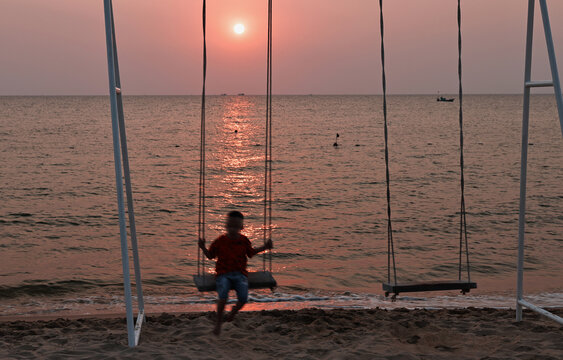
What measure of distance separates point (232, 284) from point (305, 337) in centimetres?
124

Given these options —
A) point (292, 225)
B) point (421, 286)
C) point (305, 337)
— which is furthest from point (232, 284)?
point (292, 225)

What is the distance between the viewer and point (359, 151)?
45594 millimetres

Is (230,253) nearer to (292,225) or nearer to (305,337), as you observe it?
(305,337)

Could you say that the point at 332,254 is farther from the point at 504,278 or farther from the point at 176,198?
the point at 176,198

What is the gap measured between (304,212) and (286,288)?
31.7ft

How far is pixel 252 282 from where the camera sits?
580cm

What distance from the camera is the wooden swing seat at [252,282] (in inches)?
223

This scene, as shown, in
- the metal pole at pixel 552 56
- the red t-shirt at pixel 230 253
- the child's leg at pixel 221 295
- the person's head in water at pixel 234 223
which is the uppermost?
the metal pole at pixel 552 56

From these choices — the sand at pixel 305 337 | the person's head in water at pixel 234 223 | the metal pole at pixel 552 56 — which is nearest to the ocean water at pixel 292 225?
the sand at pixel 305 337

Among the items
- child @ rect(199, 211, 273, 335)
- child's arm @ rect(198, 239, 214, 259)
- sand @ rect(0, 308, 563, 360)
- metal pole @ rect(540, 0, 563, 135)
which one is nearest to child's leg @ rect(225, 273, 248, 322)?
child @ rect(199, 211, 273, 335)

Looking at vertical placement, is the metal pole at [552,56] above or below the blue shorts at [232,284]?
above

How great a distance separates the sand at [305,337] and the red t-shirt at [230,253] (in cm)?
86

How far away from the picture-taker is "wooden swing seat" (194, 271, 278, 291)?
567 cm

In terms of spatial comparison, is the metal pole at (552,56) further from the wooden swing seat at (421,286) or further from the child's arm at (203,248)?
the child's arm at (203,248)
